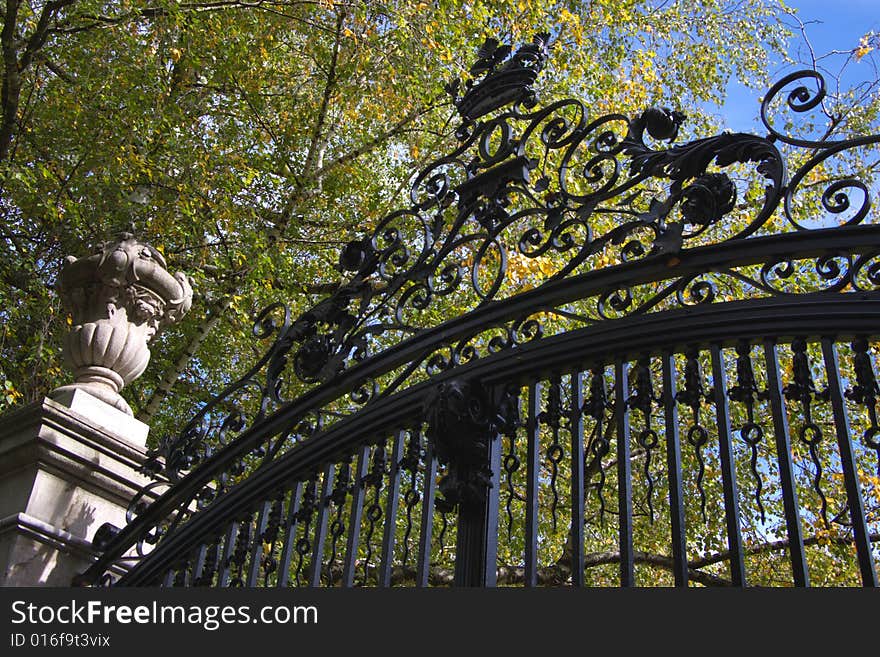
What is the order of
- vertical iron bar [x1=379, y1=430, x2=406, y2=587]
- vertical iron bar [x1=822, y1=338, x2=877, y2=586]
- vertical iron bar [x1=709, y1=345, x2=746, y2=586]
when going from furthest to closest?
vertical iron bar [x1=379, y1=430, x2=406, y2=587]
vertical iron bar [x1=709, y1=345, x2=746, y2=586]
vertical iron bar [x1=822, y1=338, x2=877, y2=586]

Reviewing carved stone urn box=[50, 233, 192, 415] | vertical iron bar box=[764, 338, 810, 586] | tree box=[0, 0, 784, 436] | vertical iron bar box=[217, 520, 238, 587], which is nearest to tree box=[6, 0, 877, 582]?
tree box=[0, 0, 784, 436]

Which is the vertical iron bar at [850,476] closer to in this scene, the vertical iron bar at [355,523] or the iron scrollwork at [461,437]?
the iron scrollwork at [461,437]

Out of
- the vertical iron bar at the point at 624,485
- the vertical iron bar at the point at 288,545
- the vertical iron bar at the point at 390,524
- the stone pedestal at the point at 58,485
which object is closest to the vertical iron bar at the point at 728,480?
the vertical iron bar at the point at 624,485

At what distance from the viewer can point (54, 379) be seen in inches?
373

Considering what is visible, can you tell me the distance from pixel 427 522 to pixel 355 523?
0.98ft

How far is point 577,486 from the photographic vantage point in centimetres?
273

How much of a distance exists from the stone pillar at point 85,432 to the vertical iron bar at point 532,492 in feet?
6.95

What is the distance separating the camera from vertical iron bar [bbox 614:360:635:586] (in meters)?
2.49

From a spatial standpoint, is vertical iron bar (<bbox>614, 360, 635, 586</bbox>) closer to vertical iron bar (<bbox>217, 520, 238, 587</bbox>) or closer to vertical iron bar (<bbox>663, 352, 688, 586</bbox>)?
vertical iron bar (<bbox>663, 352, 688, 586</bbox>)

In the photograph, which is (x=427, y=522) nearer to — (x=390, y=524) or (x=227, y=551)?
(x=390, y=524)

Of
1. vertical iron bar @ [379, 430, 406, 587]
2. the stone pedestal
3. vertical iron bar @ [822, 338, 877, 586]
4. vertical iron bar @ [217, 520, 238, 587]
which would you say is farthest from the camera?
the stone pedestal

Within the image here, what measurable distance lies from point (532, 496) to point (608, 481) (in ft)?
22.0

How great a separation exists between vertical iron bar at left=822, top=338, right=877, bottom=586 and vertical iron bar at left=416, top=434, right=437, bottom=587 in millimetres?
1244

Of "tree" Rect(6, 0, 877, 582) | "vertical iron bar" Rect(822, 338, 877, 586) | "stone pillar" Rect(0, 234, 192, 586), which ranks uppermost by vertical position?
"tree" Rect(6, 0, 877, 582)
